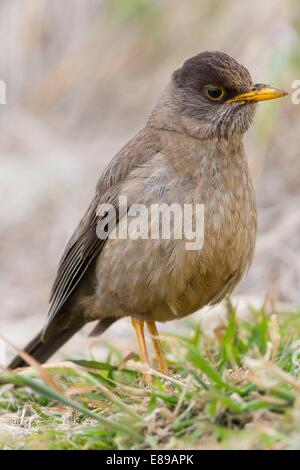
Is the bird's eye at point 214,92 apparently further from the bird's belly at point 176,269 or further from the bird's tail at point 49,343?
the bird's tail at point 49,343

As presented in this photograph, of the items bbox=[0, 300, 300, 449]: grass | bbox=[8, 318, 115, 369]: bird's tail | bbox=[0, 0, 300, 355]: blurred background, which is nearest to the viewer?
bbox=[0, 300, 300, 449]: grass

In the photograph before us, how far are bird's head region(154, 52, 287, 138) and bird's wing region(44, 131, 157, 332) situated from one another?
0.32 m

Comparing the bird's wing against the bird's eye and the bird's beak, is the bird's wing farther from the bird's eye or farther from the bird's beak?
the bird's beak

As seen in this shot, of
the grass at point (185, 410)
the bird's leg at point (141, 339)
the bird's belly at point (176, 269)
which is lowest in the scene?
the grass at point (185, 410)

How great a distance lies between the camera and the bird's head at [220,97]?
5109 mm

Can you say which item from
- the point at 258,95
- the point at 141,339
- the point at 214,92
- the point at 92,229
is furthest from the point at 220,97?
the point at 141,339

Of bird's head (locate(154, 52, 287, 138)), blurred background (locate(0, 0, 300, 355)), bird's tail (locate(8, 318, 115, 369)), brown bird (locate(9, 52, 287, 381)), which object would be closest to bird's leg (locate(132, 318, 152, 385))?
brown bird (locate(9, 52, 287, 381))

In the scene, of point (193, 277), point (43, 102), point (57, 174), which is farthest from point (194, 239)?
point (43, 102)

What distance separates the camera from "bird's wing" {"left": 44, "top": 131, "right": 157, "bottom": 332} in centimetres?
521

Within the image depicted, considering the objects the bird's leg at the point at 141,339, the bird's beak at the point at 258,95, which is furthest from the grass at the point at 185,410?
the bird's beak at the point at 258,95

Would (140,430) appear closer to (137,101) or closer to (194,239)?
(194,239)

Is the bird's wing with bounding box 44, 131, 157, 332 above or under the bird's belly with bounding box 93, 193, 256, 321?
above
